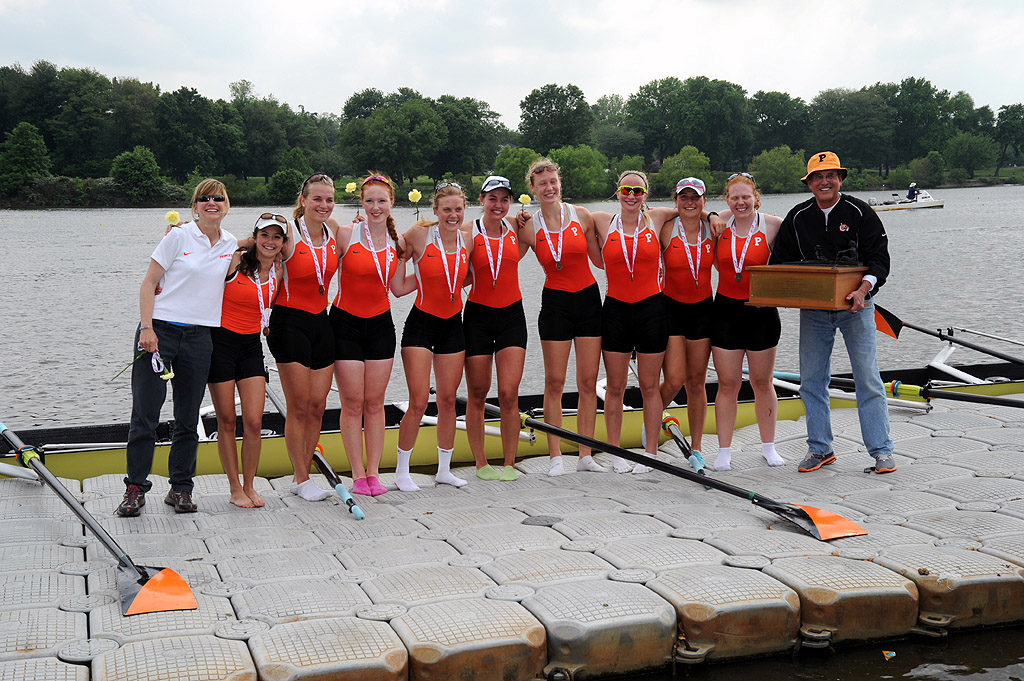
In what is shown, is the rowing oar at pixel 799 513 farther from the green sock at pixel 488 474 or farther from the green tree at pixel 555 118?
the green tree at pixel 555 118

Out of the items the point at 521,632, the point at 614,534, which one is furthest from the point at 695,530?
the point at 521,632

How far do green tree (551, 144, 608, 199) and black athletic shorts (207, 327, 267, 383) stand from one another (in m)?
62.4

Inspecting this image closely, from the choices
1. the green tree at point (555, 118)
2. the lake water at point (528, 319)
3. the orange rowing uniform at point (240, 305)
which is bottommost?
the lake water at point (528, 319)

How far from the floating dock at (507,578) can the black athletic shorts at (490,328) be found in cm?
93

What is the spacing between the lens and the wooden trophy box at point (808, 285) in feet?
18.1

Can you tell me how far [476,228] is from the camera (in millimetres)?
5730

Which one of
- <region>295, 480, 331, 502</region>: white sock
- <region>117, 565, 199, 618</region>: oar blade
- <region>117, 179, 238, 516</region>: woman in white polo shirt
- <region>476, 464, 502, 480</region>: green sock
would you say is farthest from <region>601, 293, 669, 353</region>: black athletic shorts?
<region>117, 565, 199, 618</region>: oar blade

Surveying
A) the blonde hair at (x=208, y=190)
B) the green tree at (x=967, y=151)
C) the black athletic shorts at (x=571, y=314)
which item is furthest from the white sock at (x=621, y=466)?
the green tree at (x=967, y=151)

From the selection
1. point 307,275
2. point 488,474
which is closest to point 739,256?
point 488,474

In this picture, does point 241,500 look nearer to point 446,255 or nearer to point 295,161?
point 446,255

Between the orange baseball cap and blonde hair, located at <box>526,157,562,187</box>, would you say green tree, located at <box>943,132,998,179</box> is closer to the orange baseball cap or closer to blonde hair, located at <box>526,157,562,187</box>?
the orange baseball cap

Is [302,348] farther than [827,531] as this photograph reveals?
Yes

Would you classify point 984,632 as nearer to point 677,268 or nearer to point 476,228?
point 677,268

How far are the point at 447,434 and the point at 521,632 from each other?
2.44m
